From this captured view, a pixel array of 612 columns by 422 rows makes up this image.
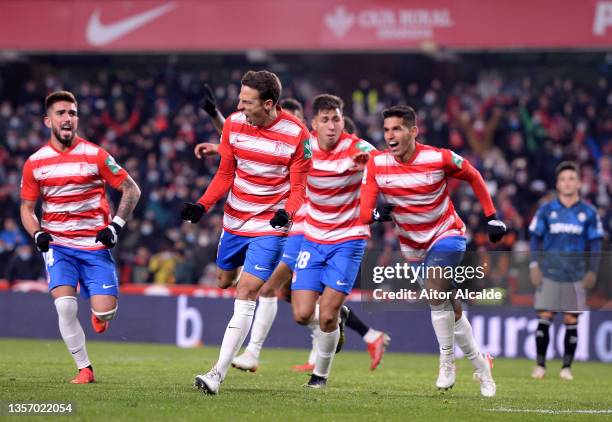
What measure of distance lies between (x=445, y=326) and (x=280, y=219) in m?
1.92

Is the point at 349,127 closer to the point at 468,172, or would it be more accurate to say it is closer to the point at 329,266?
the point at 329,266

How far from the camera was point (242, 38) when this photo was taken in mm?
26734

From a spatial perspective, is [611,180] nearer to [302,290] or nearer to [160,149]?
[160,149]

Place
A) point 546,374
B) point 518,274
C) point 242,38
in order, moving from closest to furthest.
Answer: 1. point 546,374
2. point 518,274
3. point 242,38

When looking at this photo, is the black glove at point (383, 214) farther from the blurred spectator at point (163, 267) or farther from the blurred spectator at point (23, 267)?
the blurred spectator at point (23, 267)

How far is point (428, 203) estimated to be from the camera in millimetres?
9852

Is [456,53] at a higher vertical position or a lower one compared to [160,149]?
higher

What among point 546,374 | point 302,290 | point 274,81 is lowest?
point 546,374

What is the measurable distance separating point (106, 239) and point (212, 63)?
68.1 ft

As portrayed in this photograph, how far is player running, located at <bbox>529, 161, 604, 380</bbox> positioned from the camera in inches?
548

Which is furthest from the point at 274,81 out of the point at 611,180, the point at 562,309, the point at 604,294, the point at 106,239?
the point at 611,180

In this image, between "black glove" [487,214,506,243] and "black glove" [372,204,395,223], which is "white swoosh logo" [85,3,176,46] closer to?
"black glove" [372,204,395,223]

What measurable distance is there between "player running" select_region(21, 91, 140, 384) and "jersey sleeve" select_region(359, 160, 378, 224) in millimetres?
2066

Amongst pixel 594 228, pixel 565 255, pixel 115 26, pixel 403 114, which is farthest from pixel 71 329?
pixel 115 26
